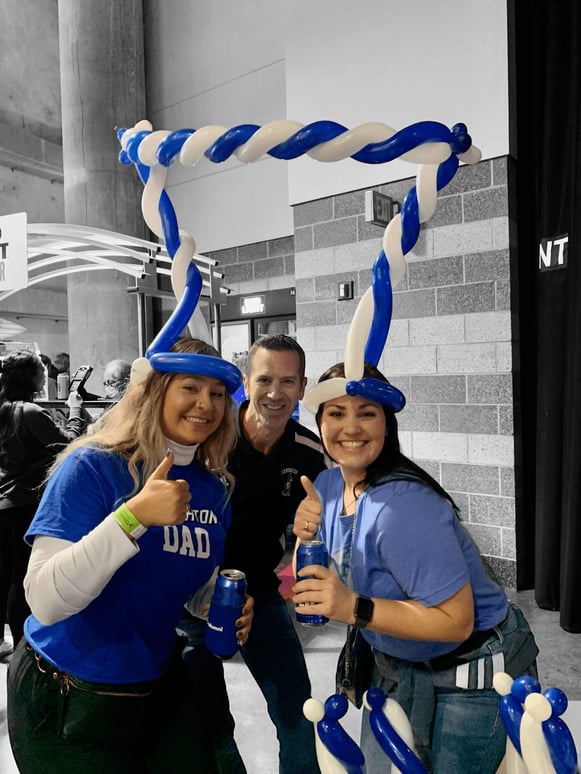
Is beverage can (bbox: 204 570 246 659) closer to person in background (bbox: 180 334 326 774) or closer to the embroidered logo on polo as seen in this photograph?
person in background (bbox: 180 334 326 774)

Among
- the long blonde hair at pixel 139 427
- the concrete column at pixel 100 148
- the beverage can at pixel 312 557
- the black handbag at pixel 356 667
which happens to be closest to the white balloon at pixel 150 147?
the long blonde hair at pixel 139 427

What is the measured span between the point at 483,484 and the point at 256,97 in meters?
3.68

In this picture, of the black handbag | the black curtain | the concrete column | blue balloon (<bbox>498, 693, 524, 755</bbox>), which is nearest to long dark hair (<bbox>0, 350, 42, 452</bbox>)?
the black handbag

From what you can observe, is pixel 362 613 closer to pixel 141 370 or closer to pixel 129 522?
pixel 129 522

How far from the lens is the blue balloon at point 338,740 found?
994mm

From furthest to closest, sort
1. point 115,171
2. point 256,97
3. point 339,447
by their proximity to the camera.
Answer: point 115,171
point 256,97
point 339,447

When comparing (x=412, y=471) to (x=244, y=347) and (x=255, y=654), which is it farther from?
(x=244, y=347)

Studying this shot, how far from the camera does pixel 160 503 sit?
3.59 ft

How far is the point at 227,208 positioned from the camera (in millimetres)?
5348

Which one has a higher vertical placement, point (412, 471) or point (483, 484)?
point (412, 471)

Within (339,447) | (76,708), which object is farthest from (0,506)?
(339,447)

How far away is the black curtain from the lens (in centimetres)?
314

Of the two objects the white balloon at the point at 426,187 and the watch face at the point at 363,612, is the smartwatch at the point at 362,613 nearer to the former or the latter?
the watch face at the point at 363,612

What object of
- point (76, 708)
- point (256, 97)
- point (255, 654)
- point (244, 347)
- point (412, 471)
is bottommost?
point (255, 654)
